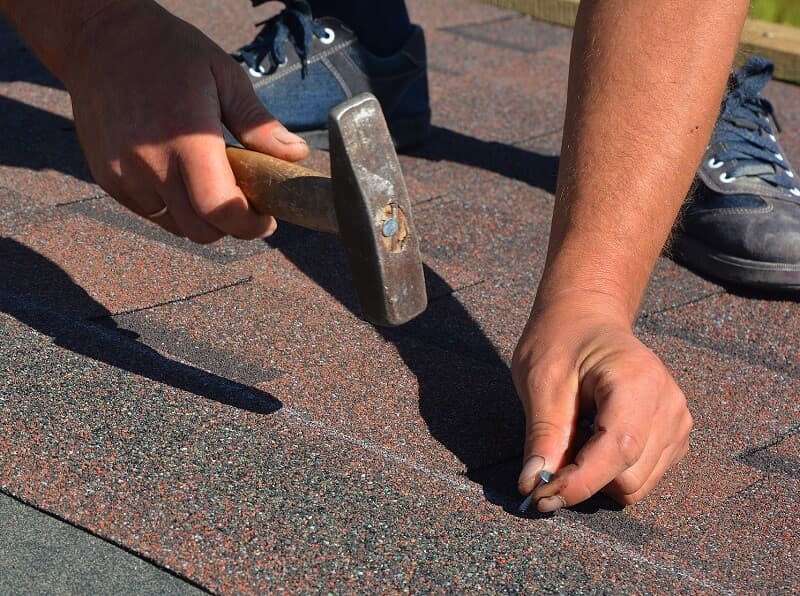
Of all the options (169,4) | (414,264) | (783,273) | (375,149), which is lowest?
(169,4)

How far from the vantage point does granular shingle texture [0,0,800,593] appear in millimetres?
1248

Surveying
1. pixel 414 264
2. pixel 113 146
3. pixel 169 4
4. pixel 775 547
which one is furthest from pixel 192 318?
pixel 169 4

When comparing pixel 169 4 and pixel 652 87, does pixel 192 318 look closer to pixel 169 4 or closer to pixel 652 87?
pixel 652 87

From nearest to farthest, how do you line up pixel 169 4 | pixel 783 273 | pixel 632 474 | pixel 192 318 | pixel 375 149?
pixel 375 149, pixel 632 474, pixel 192 318, pixel 783 273, pixel 169 4

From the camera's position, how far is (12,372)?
152cm

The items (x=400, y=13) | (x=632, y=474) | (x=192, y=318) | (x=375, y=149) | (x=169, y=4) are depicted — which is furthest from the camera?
(x=169, y=4)

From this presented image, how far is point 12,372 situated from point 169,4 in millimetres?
2669

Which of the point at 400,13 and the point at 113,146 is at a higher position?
the point at 113,146

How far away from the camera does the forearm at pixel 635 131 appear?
158 centimetres

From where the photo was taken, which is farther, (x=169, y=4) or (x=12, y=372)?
(x=169, y=4)

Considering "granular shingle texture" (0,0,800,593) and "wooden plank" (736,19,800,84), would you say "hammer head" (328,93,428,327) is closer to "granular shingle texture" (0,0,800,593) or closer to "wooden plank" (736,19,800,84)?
"granular shingle texture" (0,0,800,593)

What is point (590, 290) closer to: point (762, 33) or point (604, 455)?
point (604, 455)

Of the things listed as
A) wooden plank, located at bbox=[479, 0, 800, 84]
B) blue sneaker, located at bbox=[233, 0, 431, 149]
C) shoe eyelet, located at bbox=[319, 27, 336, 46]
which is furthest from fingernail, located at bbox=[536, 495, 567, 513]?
wooden plank, located at bbox=[479, 0, 800, 84]

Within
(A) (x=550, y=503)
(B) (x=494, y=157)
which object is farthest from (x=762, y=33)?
(A) (x=550, y=503)
